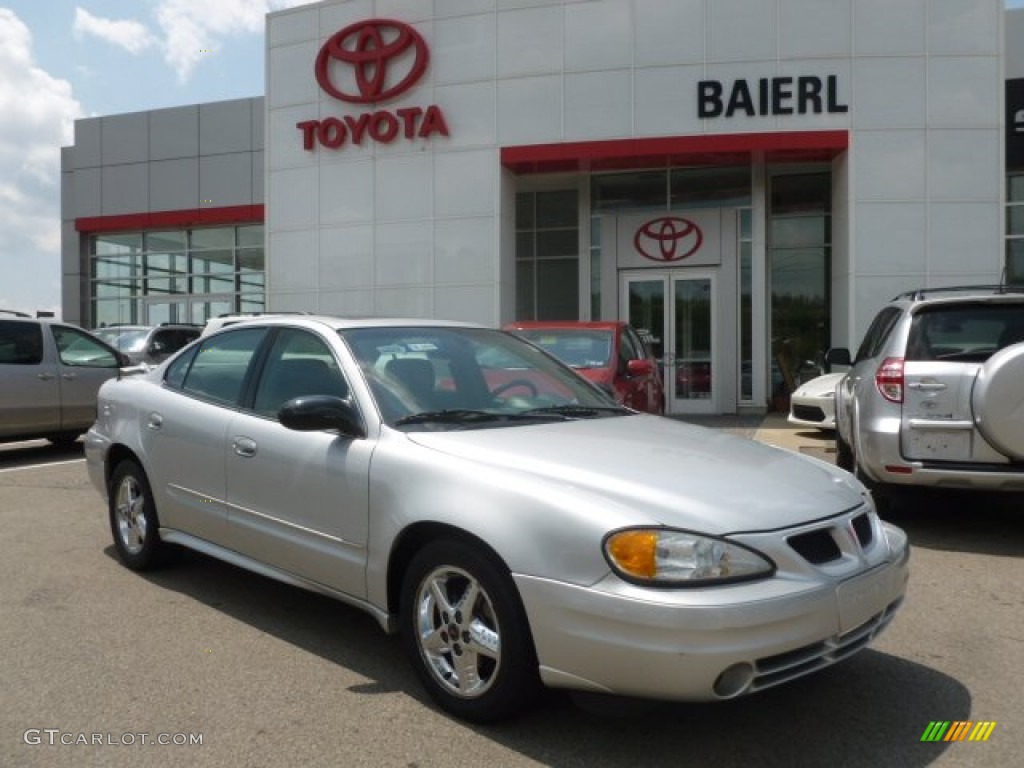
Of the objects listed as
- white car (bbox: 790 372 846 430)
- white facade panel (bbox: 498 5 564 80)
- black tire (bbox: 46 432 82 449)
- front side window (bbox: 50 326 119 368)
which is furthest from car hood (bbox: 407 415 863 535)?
white facade panel (bbox: 498 5 564 80)

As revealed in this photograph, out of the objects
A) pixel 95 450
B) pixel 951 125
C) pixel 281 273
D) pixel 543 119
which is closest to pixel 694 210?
pixel 543 119

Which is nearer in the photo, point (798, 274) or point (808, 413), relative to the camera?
point (808, 413)

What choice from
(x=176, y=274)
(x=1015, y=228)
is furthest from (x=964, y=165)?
(x=176, y=274)

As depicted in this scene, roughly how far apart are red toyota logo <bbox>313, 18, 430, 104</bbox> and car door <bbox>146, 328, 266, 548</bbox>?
12.1m

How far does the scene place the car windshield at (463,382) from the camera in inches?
151

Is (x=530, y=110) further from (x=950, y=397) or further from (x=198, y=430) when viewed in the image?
(x=198, y=430)

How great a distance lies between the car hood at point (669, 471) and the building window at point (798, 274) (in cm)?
1316

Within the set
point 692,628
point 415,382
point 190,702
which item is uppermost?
point 415,382

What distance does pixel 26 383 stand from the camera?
32.6 ft

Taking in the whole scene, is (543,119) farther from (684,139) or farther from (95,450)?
(95,450)

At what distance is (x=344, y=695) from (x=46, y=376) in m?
8.21

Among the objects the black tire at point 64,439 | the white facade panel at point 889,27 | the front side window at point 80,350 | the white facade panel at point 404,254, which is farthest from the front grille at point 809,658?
the white facade panel at point 404,254

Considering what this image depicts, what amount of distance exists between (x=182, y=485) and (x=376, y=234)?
40.1 ft

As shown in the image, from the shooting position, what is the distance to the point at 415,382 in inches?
158
